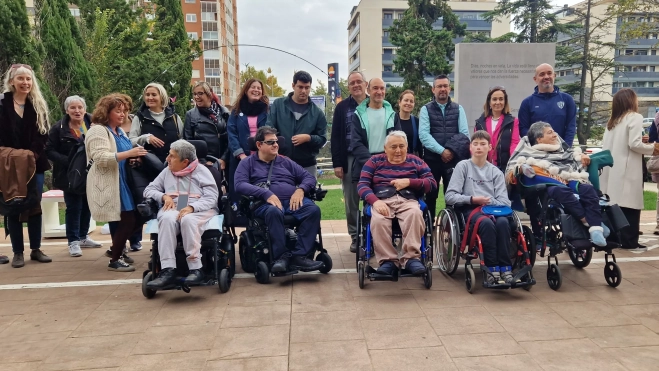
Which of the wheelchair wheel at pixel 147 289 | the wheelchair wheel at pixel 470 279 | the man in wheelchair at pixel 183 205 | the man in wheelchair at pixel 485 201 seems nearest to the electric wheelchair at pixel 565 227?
the man in wheelchair at pixel 485 201

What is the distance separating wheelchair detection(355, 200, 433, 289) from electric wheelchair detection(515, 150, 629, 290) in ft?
3.09

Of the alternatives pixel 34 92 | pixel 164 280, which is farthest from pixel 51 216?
pixel 164 280

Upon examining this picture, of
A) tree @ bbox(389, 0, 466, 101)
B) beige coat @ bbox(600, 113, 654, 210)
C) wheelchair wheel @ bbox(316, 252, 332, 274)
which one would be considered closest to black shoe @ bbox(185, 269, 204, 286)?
wheelchair wheel @ bbox(316, 252, 332, 274)

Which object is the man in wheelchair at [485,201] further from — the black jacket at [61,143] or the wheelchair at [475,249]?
the black jacket at [61,143]

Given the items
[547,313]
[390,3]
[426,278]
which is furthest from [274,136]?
[390,3]

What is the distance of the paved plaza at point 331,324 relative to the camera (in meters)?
2.68

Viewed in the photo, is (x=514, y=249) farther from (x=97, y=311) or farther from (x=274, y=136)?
(x=97, y=311)

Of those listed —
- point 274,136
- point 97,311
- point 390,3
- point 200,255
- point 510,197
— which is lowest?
point 97,311

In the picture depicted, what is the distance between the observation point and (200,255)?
3.76 m

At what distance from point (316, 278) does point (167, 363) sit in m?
1.76

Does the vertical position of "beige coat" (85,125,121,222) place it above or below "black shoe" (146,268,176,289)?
above

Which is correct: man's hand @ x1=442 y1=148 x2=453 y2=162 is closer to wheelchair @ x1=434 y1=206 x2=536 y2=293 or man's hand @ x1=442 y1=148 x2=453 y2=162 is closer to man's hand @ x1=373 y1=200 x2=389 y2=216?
wheelchair @ x1=434 y1=206 x2=536 y2=293

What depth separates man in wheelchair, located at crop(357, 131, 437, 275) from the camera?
3.74m

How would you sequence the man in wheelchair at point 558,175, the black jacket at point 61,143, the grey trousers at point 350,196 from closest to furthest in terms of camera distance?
the man in wheelchair at point 558,175 < the black jacket at point 61,143 < the grey trousers at point 350,196
